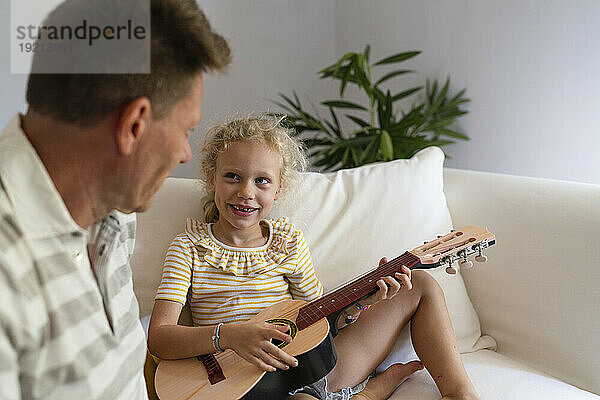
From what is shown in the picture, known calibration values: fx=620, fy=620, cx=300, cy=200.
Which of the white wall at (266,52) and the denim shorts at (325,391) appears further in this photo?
the white wall at (266,52)

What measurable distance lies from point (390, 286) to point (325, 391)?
0.86 ft

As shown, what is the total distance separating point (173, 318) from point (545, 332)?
0.89 meters

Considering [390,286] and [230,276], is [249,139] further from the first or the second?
[390,286]

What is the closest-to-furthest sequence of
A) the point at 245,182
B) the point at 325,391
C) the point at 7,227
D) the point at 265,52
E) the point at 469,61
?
1. the point at 7,227
2. the point at 325,391
3. the point at 245,182
4. the point at 469,61
5. the point at 265,52

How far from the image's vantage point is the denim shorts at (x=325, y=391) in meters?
1.27

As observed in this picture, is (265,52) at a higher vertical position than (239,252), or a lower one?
higher

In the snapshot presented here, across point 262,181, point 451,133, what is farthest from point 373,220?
point 451,133

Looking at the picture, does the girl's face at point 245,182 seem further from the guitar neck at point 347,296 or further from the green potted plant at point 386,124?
the green potted plant at point 386,124

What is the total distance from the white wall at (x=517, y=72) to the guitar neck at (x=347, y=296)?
1083mm

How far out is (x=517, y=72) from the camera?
2314 millimetres

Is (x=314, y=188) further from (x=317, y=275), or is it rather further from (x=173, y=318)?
(x=173, y=318)

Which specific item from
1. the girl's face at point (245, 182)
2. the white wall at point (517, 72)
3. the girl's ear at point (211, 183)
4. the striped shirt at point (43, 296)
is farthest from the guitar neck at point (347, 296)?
the white wall at point (517, 72)

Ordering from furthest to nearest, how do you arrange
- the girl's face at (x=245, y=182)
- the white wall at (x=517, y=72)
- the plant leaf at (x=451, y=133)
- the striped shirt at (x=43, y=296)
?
the plant leaf at (x=451, y=133) → the white wall at (x=517, y=72) → the girl's face at (x=245, y=182) → the striped shirt at (x=43, y=296)

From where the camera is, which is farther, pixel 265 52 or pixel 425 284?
pixel 265 52
